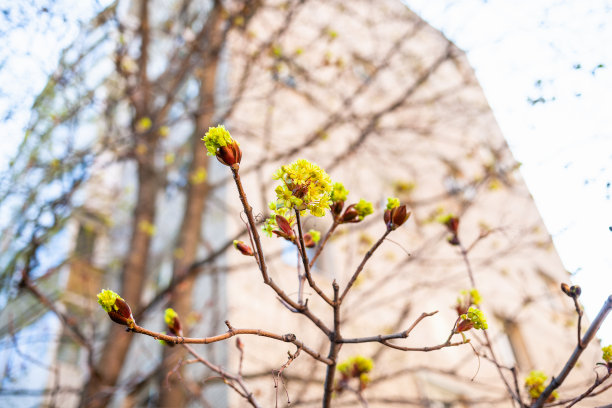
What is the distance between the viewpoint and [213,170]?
21.4 ft

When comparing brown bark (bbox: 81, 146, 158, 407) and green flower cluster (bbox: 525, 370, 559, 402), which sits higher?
brown bark (bbox: 81, 146, 158, 407)

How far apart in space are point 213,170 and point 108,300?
551cm

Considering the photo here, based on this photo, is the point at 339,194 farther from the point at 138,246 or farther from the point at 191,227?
the point at 138,246

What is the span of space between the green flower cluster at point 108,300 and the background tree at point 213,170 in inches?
40.3

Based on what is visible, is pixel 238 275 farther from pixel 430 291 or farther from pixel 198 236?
pixel 430 291

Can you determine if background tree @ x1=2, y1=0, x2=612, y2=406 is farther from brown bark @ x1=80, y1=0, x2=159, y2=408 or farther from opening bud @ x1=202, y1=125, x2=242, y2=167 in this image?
opening bud @ x1=202, y1=125, x2=242, y2=167

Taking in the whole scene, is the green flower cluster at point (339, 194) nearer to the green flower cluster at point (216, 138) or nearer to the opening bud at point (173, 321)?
the green flower cluster at point (216, 138)

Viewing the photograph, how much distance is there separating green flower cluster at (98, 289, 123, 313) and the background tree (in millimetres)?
1024

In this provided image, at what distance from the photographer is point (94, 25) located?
14.0ft

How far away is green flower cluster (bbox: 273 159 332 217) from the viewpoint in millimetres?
1228

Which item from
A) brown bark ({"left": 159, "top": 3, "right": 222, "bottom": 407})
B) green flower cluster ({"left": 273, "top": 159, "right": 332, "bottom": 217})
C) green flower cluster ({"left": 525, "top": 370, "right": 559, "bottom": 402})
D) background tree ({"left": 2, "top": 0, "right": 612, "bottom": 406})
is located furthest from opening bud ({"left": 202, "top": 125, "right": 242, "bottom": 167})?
brown bark ({"left": 159, "top": 3, "right": 222, "bottom": 407})

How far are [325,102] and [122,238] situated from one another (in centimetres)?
405

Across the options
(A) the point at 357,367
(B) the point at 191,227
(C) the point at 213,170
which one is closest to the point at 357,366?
(A) the point at 357,367

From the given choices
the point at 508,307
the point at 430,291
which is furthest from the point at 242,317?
the point at 508,307
